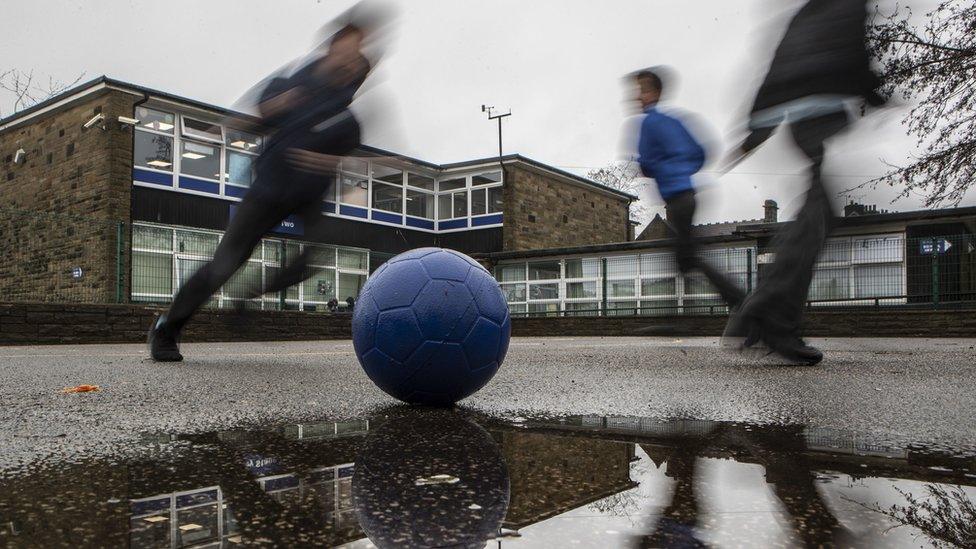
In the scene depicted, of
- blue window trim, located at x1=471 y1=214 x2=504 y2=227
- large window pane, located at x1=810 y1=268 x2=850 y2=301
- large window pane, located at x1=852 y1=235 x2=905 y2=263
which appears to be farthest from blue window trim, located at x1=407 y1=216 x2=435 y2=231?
large window pane, located at x1=852 y1=235 x2=905 y2=263

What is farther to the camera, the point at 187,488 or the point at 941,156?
the point at 941,156

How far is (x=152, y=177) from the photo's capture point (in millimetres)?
21734

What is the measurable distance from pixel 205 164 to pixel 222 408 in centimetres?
2244

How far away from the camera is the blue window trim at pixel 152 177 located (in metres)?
21.4

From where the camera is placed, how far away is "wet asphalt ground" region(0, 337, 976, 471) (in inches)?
93.7

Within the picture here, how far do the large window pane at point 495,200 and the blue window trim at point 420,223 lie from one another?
277 centimetres

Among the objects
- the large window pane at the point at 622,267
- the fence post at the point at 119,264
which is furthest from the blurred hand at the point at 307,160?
the large window pane at the point at 622,267

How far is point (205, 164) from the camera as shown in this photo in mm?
23438

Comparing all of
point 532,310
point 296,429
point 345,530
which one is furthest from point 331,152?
point 532,310

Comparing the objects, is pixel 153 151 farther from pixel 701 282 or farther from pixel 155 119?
pixel 701 282

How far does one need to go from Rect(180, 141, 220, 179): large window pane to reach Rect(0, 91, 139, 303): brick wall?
2.18m

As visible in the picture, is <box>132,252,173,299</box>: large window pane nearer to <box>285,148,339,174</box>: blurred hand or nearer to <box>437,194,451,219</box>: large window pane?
<box>285,148,339,174</box>: blurred hand

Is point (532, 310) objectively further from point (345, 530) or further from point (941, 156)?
point (345, 530)

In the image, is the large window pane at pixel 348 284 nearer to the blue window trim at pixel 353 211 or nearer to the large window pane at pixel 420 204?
the blue window trim at pixel 353 211
